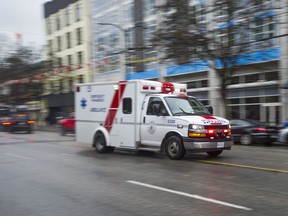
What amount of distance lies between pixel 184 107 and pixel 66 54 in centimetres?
4142

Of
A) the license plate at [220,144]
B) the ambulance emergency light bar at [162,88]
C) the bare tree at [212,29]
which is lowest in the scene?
the license plate at [220,144]

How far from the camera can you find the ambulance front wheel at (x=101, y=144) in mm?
13029

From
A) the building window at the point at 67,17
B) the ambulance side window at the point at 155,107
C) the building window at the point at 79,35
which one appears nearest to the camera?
the ambulance side window at the point at 155,107

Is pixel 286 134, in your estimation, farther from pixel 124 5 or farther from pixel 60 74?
pixel 60 74

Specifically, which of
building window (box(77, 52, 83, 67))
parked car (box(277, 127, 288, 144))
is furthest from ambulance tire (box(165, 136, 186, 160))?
building window (box(77, 52, 83, 67))

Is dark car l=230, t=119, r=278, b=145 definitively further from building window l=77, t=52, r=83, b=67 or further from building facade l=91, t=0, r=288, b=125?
building window l=77, t=52, r=83, b=67

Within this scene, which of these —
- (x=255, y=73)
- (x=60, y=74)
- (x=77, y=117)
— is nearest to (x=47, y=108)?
(x=60, y=74)

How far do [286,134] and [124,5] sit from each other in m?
27.0

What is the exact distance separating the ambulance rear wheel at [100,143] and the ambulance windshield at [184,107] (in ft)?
10.4

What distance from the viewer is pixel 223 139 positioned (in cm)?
1074

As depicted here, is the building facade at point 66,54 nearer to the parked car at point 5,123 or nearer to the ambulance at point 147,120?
the parked car at point 5,123

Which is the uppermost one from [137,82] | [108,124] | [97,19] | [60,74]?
[97,19]

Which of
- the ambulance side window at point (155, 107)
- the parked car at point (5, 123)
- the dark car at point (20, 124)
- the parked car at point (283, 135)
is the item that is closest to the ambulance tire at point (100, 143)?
the ambulance side window at point (155, 107)

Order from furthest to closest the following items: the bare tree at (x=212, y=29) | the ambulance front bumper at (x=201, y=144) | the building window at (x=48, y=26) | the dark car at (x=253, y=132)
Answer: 1. the building window at (x=48, y=26)
2. the bare tree at (x=212, y=29)
3. the dark car at (x=253, y=132)
4. the ambulance front bumper at (x=201, y=144)
